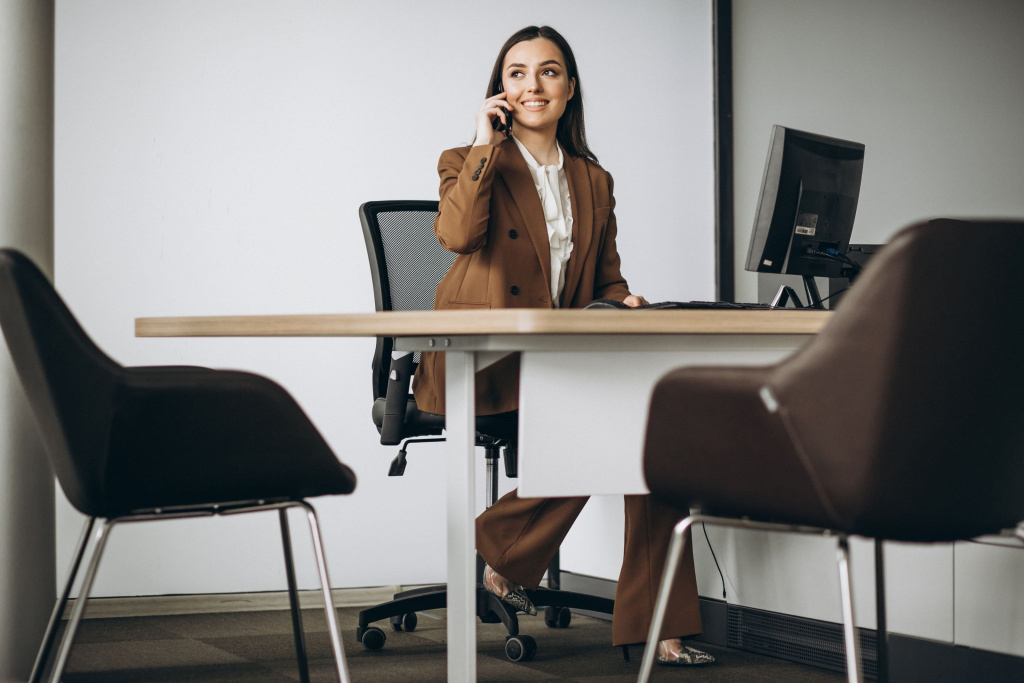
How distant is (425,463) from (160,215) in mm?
1194

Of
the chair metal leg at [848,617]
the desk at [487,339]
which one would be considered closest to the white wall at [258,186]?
Answer: the desk at [487,339]

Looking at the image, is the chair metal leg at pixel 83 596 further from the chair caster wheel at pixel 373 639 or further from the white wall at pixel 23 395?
the chair caster wheel at pixel 373 639

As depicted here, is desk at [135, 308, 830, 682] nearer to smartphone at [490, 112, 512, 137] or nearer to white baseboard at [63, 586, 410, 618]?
smartphone at [490, 112, 512, 137]

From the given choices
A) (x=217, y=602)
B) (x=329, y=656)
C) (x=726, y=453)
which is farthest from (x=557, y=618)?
(x=726, y=453)

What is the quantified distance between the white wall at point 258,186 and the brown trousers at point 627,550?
3.98 feet

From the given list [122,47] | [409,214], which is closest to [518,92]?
[409,214]

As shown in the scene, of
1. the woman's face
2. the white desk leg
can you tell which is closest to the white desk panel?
the white desk leg

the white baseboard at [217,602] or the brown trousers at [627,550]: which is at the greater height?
the brown trousers at [627,550]

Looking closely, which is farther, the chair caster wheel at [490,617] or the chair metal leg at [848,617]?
the chair caster wheel at [490,617]

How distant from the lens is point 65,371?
1.34 metres

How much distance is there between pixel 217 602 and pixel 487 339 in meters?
2.12

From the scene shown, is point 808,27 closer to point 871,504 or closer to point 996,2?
point 996,2

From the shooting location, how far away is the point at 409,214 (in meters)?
2.82

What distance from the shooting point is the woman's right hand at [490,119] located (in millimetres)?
2033
